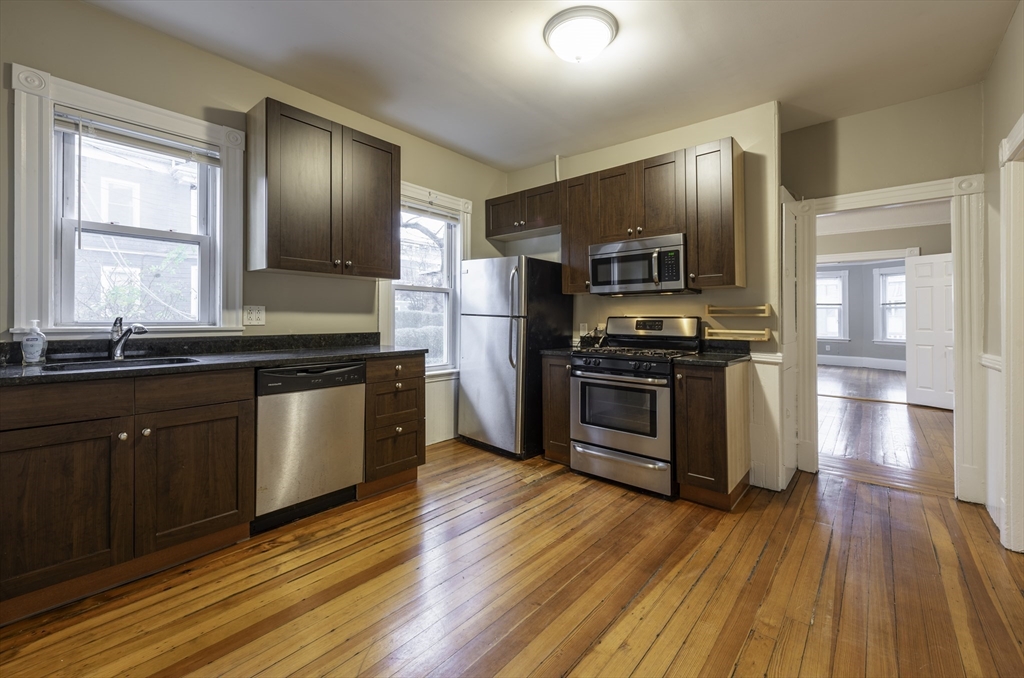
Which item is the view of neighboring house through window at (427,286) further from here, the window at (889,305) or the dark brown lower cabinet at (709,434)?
the window at (889,305)

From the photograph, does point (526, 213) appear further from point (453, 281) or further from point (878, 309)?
point (878, 309)

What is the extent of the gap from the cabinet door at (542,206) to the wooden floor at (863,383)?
221 inches

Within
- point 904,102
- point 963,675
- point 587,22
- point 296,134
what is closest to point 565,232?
point 587,22

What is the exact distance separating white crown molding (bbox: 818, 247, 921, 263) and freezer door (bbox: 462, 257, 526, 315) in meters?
6.41

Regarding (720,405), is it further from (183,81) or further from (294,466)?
(183,81)

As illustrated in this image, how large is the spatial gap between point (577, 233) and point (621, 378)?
4.42ft

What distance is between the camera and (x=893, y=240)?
695cm

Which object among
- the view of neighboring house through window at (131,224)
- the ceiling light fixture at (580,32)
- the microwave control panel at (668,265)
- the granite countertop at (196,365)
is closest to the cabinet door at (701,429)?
the microwave control panel at (668,265)

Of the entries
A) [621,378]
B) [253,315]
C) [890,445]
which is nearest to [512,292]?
[621,378]

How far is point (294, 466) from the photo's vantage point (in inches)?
94.6

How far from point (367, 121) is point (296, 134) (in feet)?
2.85

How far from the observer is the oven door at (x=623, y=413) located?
2877 millimetres

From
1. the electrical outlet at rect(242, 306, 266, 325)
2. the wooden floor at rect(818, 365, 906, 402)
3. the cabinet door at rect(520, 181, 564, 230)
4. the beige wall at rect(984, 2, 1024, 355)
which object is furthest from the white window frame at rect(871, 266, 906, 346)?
the electrical outlet at rect(242, 306, 266, 325)

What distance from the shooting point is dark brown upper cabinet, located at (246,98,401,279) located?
2.58m
